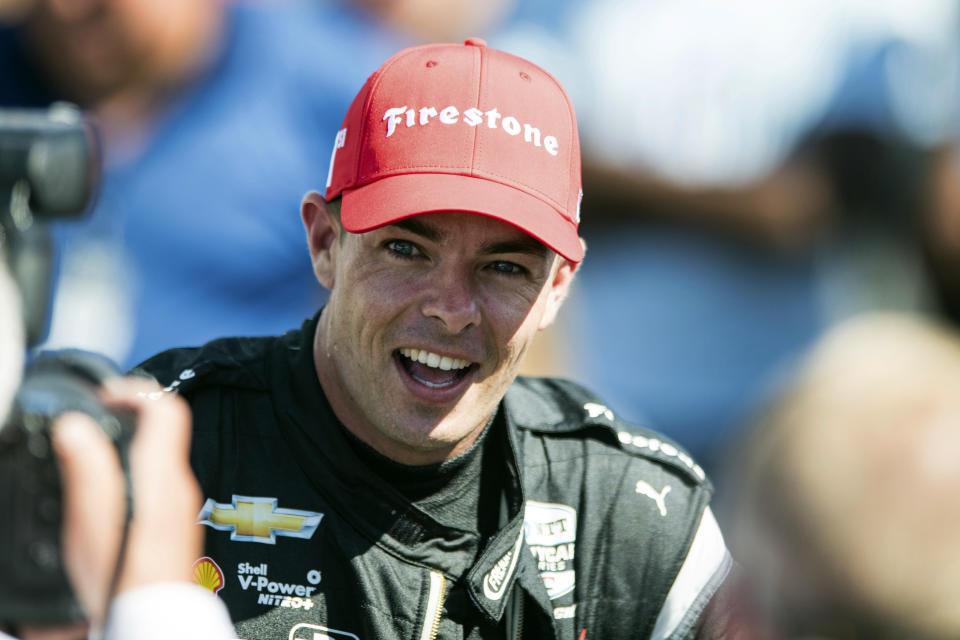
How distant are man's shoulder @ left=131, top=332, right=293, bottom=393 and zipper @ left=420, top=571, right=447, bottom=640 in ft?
1.62

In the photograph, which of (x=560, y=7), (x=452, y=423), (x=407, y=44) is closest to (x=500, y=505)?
(x=452, y=423)

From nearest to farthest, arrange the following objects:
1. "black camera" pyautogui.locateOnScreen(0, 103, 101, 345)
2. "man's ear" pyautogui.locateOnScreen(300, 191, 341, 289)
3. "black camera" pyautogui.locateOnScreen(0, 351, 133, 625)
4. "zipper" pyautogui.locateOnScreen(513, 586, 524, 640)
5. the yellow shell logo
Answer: "black camera" pyautogui.locateOnScreen(0, 351, 133, 625), "black camera" pyautogui.locateOnScreen(0, 103, 101, 345), the yellow shell logo, "zipper" pyautogui.locateOnScreen(513, 586, 524, 640), "man's ear" pyautogui.locateOnScreen(300, 191, 341, 289)

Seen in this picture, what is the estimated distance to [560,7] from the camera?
450 centimetres

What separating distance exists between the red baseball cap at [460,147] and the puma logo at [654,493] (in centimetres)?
50

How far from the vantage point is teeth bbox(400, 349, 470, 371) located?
248cm

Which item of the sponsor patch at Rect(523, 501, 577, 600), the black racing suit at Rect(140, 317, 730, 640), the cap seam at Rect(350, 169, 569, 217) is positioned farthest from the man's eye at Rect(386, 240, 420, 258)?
the sponsor patch at Rect(523, 501, 577, 600)

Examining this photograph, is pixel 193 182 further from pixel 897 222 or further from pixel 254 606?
pixel 897 222

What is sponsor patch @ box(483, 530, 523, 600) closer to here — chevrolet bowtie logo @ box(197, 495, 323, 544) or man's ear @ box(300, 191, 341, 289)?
chevrolet bowtie logo @ box(197, 495, 323, 544)

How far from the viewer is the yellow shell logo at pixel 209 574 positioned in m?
2.39

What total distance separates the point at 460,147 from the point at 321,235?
15.1 inches

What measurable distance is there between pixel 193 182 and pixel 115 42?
395 millimetres

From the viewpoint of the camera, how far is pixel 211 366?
2.54 m

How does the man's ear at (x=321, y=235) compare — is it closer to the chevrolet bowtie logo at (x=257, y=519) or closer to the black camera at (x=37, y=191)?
the chevrolet bowtie logo at (x=257, y=519)

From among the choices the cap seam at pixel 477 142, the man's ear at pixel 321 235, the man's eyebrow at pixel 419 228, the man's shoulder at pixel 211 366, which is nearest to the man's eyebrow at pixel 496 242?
the man's eyebrow at pixel 419 228
